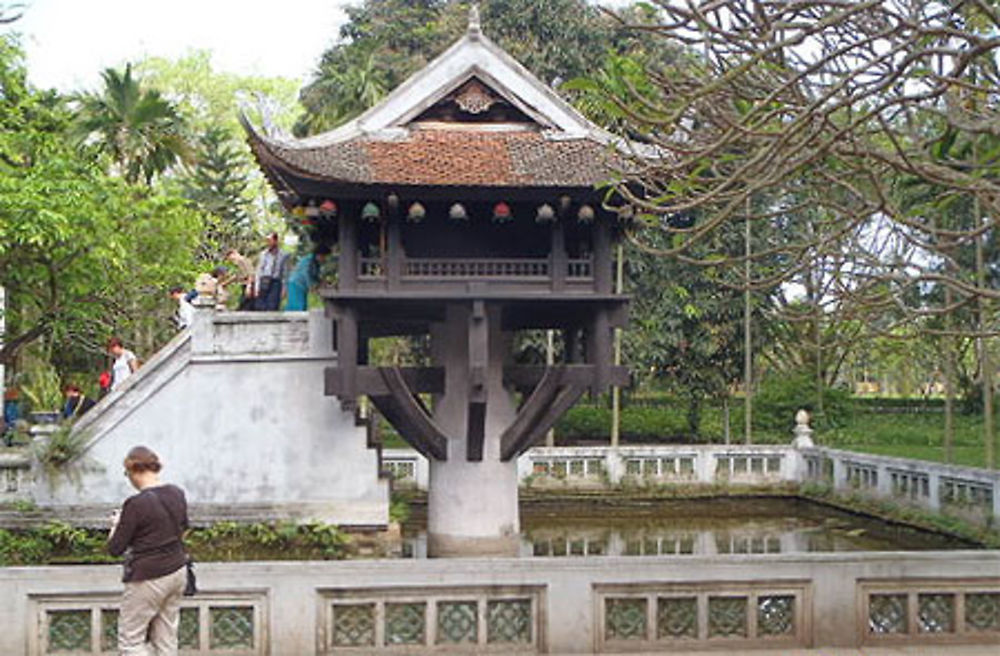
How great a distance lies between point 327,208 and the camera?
1159cm

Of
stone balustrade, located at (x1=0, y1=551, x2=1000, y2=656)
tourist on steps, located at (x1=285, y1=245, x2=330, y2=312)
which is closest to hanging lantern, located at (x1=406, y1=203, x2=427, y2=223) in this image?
tourist on steps, located at (x1=285, y1=245, x2=330, y2=312)

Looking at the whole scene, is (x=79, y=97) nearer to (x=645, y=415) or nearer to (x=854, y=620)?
(x=645, y=415)

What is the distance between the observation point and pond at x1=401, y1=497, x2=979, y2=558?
1504cm

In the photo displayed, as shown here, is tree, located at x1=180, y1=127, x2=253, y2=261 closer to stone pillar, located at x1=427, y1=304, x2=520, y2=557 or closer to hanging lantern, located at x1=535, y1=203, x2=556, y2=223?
stone pillar, located at x1=427, y1=304, x2=520, y2=557

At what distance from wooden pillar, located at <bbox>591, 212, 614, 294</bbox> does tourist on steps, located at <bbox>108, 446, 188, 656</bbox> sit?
25.8ft

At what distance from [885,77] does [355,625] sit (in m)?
4.14

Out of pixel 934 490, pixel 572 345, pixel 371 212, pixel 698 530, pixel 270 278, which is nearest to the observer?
pixel 371 212

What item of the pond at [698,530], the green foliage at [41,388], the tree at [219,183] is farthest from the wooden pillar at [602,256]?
the tree at [219,183]

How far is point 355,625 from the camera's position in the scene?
595 centimetres

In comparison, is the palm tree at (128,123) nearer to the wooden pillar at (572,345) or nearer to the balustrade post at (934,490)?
the wooden pillar at (572,345)

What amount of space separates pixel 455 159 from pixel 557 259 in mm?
1700

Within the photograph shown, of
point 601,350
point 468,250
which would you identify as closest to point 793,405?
point 601,350

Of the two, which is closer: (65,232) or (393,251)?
(393,251)

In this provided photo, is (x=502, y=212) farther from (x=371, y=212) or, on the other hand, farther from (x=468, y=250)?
(x=371, y=212)
